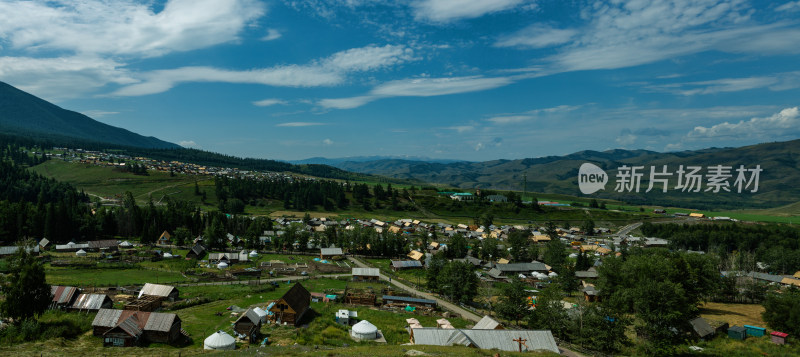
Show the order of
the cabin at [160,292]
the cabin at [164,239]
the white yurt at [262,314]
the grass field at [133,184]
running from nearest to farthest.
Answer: the white yurt at [262,314] < the cabin at [160,292] < the cabin at [164,239] < the grass field at [133,184]

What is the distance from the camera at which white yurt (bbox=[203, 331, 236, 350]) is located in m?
30.9

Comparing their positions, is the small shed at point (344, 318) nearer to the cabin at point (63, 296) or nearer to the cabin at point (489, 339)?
the cabin at point (489, 339)

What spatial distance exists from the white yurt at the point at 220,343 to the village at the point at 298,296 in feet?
0.26

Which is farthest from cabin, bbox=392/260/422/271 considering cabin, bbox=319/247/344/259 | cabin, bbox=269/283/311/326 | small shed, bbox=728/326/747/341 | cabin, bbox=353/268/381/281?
small shed, bbox=728/326/747/341

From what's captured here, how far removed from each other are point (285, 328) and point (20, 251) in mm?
23867

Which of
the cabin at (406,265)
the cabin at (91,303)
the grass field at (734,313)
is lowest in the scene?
the cabin at (406,265)

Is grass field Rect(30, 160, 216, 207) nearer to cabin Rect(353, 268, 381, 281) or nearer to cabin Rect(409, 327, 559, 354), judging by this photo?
cabin Rect(353, 268, 381, 281)

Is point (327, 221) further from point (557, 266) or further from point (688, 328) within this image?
point (688, 328)

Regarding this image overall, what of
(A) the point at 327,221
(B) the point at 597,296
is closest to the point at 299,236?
(A) the point at 327,221

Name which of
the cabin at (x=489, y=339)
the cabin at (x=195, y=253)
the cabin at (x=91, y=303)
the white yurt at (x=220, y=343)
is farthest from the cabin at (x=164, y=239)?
the cabin at (x=489, y=339)

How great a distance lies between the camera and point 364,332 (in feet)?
120

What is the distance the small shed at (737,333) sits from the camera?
43656 millimetres

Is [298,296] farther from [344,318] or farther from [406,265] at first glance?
[406,265]

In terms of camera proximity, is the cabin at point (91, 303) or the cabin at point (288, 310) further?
the cabin at point (288, 310)
